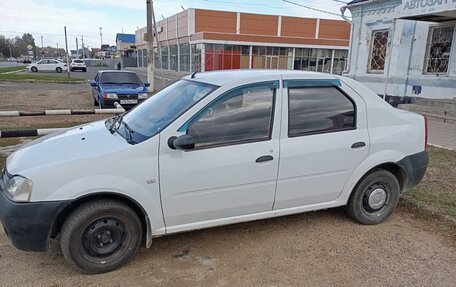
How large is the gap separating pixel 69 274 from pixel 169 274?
83cm

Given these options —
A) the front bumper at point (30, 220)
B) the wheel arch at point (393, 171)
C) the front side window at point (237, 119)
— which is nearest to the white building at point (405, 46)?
A: the wheel arch at point (393, 171)

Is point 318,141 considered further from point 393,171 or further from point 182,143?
point 182,143

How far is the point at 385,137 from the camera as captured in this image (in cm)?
381

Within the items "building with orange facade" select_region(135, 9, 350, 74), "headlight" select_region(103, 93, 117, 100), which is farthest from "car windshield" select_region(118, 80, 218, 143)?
"building with orange facade" select_region(135, 9, 350, 74)

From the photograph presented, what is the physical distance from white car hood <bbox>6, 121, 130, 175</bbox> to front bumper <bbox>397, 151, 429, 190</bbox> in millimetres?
3002

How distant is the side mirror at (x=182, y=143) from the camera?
116 inches

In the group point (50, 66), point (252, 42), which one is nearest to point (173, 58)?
point (252, 42)

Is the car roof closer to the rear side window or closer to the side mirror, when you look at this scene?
the rear side window

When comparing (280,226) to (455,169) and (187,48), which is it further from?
(187,48)

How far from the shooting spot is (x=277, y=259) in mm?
3273

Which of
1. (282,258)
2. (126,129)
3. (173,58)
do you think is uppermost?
(173,58)

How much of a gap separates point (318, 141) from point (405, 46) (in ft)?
35.5

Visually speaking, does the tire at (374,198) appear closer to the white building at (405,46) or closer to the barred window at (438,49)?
Answer: the white building at (405,46)

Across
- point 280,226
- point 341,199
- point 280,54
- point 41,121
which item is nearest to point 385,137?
point 341,199
